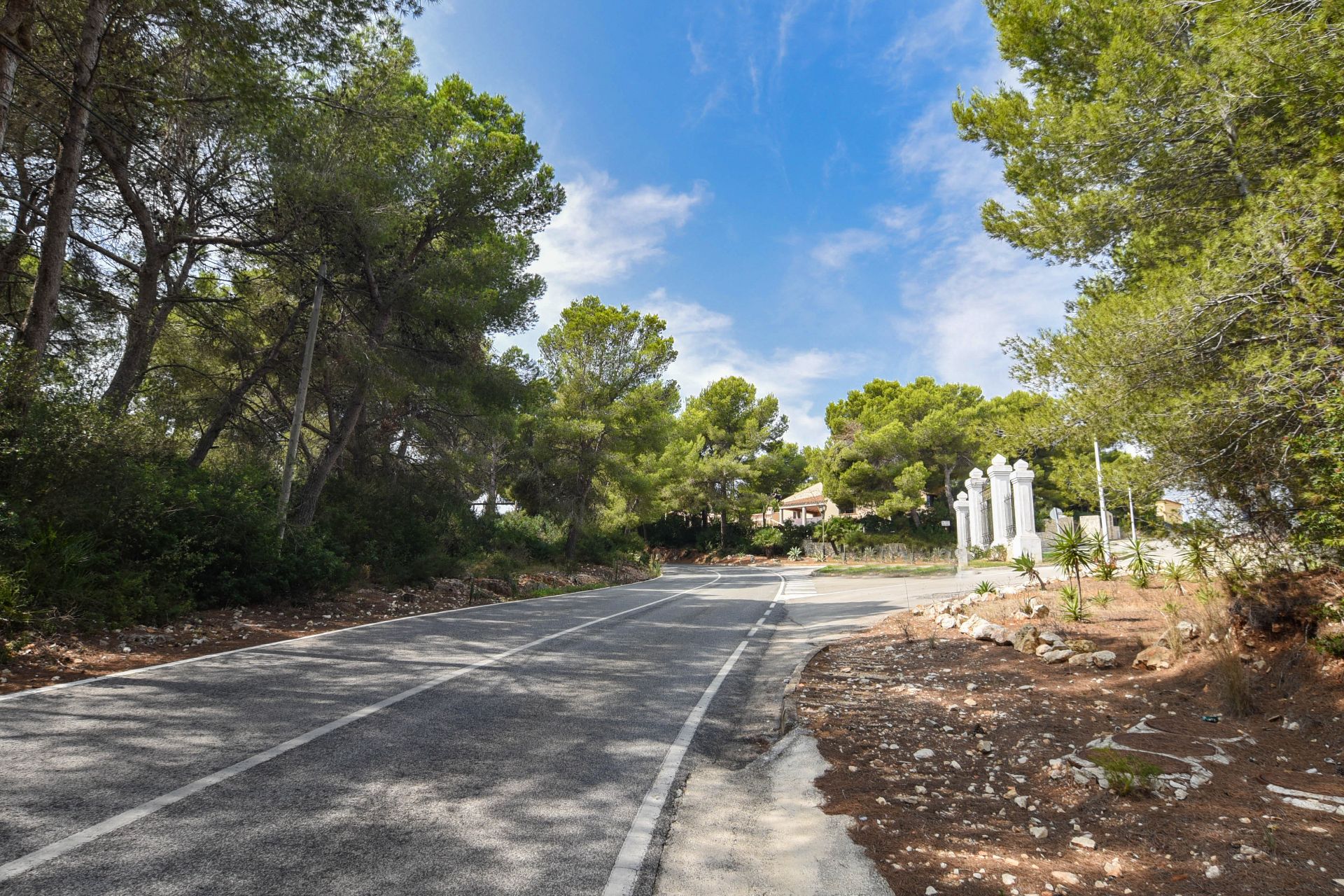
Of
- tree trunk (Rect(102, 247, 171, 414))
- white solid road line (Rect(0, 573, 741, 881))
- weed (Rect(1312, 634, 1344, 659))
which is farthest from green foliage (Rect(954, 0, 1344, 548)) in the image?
tree trunk (Rect(102, 247, 171, 414))

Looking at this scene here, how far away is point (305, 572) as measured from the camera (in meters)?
12.9

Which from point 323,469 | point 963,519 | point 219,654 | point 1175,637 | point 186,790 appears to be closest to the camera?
point 186,790

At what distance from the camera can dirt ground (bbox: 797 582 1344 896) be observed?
3.19 meters

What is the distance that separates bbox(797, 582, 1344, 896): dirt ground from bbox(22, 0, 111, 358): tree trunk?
1195cm

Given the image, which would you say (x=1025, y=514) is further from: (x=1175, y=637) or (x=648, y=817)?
(x=648, y=817)

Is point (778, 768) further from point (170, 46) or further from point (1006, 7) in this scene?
point (170, 46)

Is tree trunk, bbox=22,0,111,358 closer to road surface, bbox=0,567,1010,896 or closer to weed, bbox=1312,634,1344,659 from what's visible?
road surface, bbox=0,567,1010,896

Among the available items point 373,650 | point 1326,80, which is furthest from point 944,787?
point 1326,80

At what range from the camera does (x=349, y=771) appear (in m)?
4.21

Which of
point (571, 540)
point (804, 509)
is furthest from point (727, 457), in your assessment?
point (571, 540)

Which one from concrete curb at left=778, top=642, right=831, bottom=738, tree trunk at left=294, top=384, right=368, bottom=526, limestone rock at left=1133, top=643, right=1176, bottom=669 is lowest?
concrete curb at left=778, top=642, right=831, bottom=738

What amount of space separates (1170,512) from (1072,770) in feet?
17.7

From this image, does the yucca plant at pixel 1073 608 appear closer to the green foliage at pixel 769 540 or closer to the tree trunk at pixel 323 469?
the tree trunk at pixel 323 469

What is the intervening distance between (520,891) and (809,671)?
236 inches
